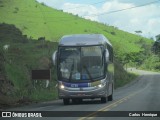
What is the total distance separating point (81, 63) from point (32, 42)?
152ft

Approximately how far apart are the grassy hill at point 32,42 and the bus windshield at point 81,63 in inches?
257

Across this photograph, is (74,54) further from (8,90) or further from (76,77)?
(8,90)

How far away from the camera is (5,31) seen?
74.9 m

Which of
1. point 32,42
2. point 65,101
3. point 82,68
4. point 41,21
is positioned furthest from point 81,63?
point 41,21

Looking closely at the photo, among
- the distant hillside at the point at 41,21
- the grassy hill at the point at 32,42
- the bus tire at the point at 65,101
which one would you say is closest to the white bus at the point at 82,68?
the bus tire at the point at 65,101

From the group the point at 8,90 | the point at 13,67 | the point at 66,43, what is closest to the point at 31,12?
the point at 13,67

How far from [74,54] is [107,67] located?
207 centimetres

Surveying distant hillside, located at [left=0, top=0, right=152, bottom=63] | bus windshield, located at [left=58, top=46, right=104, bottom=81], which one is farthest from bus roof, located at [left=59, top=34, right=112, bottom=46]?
distant hillside, located at [left=0, top=0, right=152, bottom=63]

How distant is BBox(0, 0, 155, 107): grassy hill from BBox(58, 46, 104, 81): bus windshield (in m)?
6.54

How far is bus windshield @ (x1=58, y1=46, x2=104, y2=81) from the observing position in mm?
26828

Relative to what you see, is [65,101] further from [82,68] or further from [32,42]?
[32,42]

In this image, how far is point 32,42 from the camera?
2864 inches

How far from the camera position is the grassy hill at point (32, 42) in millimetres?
40250

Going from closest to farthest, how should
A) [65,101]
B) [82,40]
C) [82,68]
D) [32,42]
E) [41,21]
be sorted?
1. [82,68]
2. [82,40]
3. [65,101]
4. [32,42]
5. [41,21]
